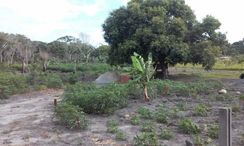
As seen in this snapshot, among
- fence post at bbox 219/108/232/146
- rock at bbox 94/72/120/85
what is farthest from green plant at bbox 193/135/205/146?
rock at bbox 94/72/120/85

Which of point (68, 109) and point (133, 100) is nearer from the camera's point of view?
point (68, 109)

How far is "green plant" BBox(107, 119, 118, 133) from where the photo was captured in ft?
30.0

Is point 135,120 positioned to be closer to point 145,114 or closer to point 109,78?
point 145,114

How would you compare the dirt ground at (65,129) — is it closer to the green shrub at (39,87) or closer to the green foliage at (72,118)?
the green foliage at (72,118)

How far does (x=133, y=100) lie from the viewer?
14.2m

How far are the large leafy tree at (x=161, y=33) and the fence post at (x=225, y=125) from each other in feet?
59.4

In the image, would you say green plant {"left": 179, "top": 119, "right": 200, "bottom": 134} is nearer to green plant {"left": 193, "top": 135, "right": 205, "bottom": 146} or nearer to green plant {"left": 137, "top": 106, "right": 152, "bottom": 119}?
green plant {"left": 193, "top": 135, "right": 205, "bottom": 146}

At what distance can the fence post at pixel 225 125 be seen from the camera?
11.3 ft

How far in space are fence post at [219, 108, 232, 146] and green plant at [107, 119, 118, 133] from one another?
569 centimetres

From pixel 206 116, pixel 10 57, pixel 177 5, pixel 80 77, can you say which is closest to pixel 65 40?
pixel 10 57

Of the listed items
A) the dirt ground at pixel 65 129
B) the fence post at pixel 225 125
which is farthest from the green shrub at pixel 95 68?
the fence post at pixel 225 125

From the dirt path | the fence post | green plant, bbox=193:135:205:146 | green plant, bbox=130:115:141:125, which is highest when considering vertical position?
the fence post

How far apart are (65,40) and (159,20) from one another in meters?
36.3

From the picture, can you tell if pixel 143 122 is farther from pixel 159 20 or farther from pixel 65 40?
pixel 65 40
